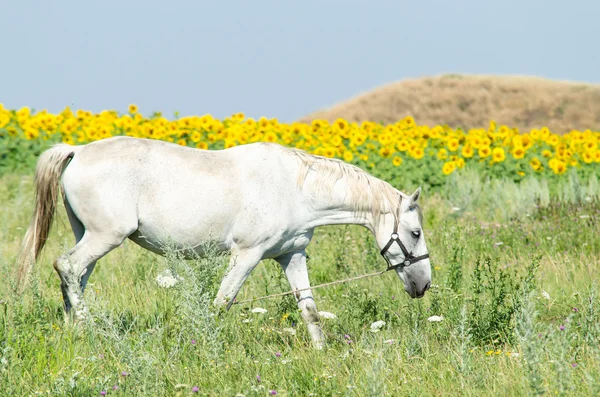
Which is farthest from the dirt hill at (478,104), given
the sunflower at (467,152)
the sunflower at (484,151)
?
the sunflower at (484,151)

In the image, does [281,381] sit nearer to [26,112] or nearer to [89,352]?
[89,352]

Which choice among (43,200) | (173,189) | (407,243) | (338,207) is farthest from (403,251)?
(43,200)

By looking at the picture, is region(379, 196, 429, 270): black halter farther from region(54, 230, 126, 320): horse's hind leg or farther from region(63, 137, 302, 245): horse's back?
region(54, 230, 126, 320): horse's hind leg

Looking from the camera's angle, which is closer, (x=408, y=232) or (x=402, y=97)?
(x=408, y=232)

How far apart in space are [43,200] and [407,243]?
3.01m

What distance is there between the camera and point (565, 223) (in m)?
9.59

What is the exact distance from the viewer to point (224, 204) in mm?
5891

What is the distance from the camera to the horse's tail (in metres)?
6.12

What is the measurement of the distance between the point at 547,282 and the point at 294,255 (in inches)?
109

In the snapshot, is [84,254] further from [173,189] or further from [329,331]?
[329,331]

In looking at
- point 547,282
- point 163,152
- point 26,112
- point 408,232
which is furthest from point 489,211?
point 26,112

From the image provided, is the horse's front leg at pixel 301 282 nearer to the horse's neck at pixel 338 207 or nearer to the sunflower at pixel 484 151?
the horse's neck at pixel 338 207

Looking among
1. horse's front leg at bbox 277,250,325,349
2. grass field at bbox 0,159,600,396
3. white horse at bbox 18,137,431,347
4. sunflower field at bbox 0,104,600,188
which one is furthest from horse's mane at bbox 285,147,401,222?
sunflower field at bbox 0,104,600,188

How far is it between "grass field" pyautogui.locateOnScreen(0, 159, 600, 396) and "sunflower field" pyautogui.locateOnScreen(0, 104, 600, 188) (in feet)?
14.1
